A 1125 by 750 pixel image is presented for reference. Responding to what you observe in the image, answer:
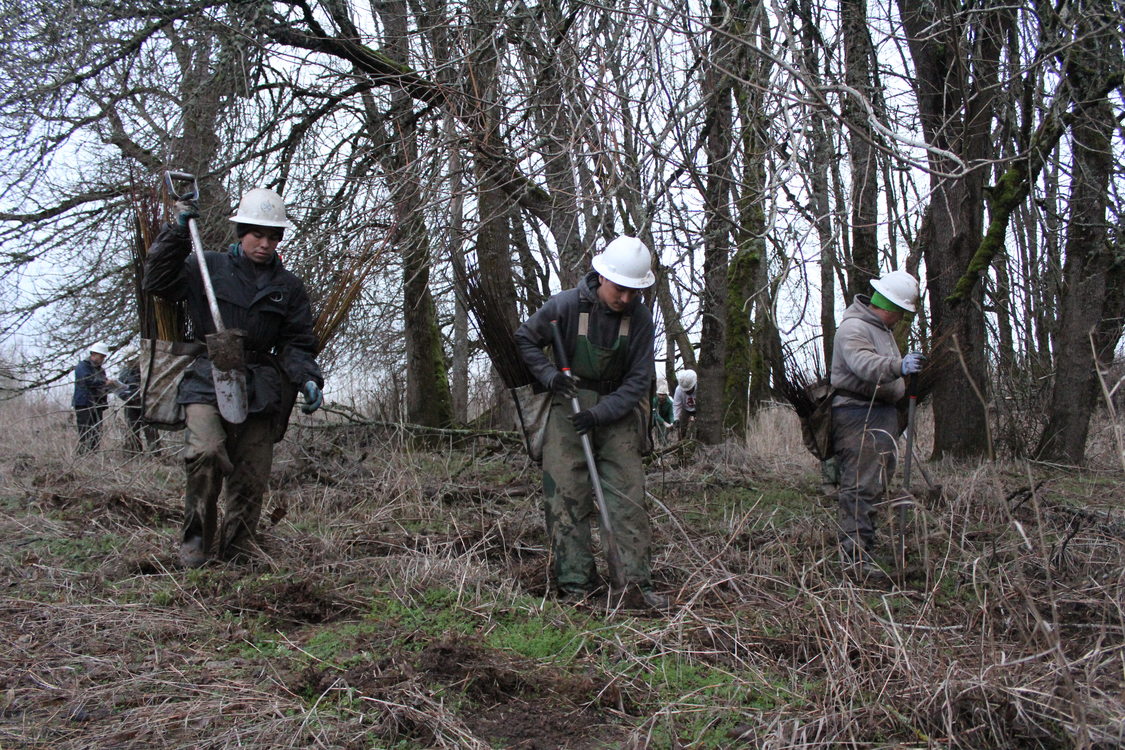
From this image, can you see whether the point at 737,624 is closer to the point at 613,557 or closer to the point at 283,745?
the point at 613,557

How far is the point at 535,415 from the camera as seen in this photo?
14.7 feet

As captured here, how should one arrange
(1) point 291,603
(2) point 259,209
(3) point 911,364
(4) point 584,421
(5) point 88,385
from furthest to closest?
(5) point 88,385
(3) point 911,364
(2) point 259,209
(4) point 584,421
(1) point 291,603

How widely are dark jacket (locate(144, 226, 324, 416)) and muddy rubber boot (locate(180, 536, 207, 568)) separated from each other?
2.21 ft

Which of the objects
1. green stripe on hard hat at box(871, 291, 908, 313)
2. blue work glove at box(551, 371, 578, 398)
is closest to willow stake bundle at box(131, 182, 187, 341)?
blue work glove at box(551, 371, 578, 398)

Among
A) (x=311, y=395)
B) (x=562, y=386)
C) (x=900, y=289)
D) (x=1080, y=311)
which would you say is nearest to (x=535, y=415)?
(x=562, y=386)

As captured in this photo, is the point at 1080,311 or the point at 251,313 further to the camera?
the point at 1080,311

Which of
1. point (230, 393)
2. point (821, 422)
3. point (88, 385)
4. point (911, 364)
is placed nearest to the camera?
point (230, 393)

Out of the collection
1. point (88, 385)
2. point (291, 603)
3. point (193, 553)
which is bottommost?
point (291, 603)

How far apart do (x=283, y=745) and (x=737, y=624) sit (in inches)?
65.7

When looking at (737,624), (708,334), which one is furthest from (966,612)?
(708,334)

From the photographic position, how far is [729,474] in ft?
23.7

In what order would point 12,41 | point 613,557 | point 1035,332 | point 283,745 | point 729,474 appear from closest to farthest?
point 283,745 < point 613,557 < point 12,41 < point 729,474 < point 1035,332

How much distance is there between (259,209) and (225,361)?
0.76 m

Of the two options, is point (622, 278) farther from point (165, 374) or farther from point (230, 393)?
point (165, 374)
